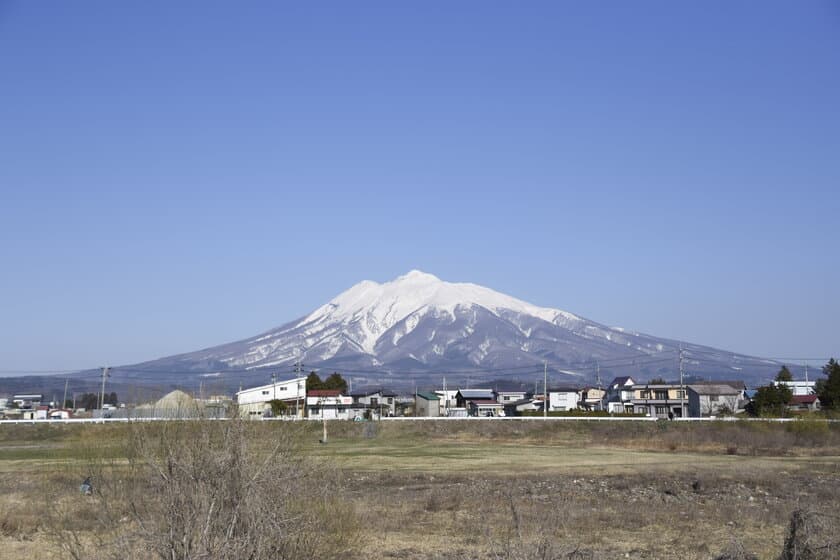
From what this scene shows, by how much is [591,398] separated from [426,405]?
4175 cm

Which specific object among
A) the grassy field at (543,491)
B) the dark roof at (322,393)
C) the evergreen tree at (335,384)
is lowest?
the grassy field at (543,491)

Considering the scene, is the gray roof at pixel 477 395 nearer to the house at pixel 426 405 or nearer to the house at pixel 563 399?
the house at pixel 563 399

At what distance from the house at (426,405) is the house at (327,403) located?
935 centimetres

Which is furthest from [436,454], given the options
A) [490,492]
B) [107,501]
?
[107,501]

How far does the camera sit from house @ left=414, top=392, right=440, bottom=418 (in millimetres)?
123062

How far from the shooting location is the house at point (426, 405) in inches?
4845

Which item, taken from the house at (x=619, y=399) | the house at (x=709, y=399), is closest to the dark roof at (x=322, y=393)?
the house at (x=619, y=399)

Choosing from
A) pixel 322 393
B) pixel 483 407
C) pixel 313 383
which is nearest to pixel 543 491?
pixel 322 393

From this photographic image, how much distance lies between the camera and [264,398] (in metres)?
131

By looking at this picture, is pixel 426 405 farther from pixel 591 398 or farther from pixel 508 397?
pixel 591 398

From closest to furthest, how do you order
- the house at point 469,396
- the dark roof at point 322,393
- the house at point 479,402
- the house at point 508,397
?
1. the dark roof at point 322,393
2. the house at point 479,402
3. the house at point 469,396
4. the house at point 508,397

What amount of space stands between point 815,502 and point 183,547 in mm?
21262

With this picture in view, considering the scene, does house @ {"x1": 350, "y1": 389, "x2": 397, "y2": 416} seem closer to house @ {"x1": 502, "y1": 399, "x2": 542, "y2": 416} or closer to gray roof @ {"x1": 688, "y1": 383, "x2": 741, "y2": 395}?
house @ {"x1": 502, "y1": 399, "x2": 542, "y2": 416}

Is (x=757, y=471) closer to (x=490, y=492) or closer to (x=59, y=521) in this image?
(x=490, y=492)
